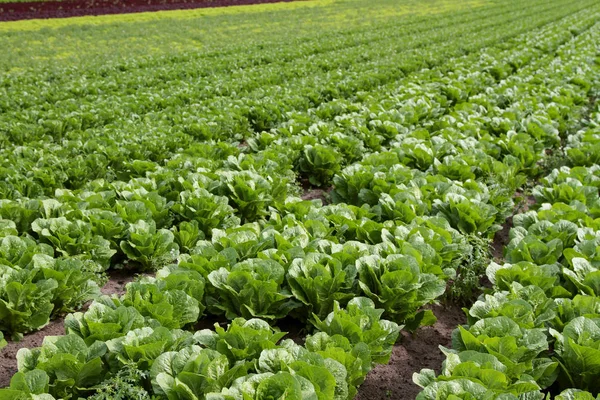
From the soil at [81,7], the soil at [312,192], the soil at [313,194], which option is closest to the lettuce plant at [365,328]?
the soil at [312,192]

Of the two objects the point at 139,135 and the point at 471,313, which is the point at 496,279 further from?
the point at 139,135

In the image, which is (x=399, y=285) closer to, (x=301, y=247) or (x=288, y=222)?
(x=301, y=247)

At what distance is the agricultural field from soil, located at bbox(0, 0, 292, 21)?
74.6 ft

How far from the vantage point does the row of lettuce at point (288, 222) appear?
474 centimetres

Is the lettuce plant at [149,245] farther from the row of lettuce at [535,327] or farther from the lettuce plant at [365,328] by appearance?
the row of lettuce at [535,327]

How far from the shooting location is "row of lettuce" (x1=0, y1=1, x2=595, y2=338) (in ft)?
15.6

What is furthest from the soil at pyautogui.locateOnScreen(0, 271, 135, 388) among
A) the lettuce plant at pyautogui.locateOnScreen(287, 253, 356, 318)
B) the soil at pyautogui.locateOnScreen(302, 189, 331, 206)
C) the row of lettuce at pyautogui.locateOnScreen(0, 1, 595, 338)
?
the soil at pyautogui.locateOnScreen(302, 189, 331, 206)

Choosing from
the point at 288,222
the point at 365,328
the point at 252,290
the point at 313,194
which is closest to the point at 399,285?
the point at 365,328

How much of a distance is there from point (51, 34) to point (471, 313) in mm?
28701

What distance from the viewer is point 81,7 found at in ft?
118

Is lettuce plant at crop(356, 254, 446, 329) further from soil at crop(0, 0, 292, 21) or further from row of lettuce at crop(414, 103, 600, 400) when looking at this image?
soil at crop(0, 0, 292, 21)

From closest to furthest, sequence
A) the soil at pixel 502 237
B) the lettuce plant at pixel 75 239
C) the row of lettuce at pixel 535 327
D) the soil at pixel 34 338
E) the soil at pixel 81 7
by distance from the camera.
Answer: the row of lettuce at pixel 535 327, the soil at pixel 34 338, the lettuce plant at pixel 75 239, the soil at pixel 502 237, the soil at pixel 81 7

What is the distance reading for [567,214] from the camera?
5.84m

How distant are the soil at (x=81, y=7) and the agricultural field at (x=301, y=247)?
22.7m
